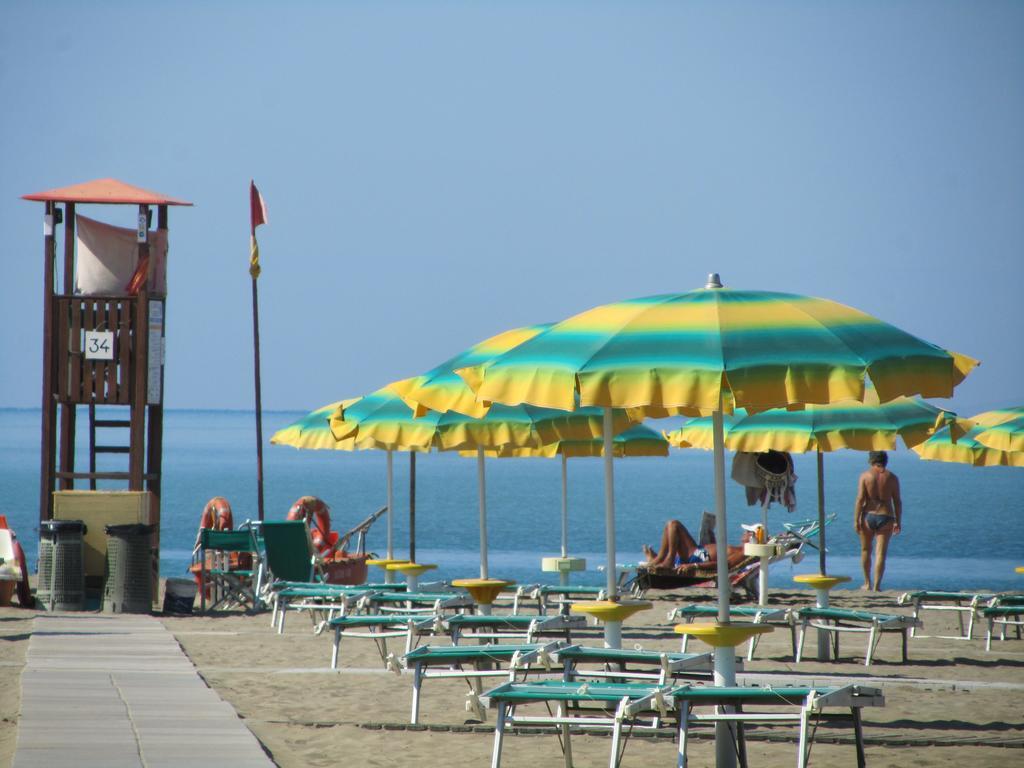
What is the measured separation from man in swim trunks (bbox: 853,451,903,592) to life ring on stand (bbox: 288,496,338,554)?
6.18m

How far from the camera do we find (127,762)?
21.0ft

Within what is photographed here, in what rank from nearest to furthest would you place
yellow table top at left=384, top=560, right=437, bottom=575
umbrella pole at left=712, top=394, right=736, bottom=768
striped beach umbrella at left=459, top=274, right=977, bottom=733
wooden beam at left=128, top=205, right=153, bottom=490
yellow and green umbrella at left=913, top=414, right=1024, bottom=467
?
1. striped beach umbrella at left=459, top=274, right=977, bottom=733
2. umbrella pole at left=712, top=394, right=736, bottom=768
3. yellow table top at left=384, top=560, right=437, bottom=575
4. yellow and green umbrella at left=913, top=414, right=1024, bottom=467
5. wooden beam at left=128, top=205, right=153, bottom=490

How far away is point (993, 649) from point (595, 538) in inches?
1362

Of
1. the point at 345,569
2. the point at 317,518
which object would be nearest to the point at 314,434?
the point at 345,569

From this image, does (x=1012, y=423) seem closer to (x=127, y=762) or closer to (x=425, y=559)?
(x=127, y=762)

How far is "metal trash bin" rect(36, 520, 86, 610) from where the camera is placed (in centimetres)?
1448

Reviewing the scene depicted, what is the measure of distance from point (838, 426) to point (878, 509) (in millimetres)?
6340

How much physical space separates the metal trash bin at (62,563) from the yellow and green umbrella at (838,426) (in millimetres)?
6448

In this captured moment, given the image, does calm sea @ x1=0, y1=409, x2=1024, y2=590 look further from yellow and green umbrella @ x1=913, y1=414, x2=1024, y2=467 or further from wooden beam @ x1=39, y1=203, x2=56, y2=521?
wooden beam @ x1=39, y1=203, x2=56, y2=521

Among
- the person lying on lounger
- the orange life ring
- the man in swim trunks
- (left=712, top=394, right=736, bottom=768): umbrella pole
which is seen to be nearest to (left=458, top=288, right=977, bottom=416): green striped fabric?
(left=712, top=394, right=736, bottom=768): umbrella pole

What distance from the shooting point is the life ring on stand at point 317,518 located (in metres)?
17.2

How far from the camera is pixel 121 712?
773 centimetres

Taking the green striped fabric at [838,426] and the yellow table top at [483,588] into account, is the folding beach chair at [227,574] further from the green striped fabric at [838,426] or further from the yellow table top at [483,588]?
A: the green striped fabric at [838,426]

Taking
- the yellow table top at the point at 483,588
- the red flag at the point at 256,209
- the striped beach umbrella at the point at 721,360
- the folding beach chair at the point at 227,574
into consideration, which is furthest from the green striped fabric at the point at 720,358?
the red flag at the point at 256,209
